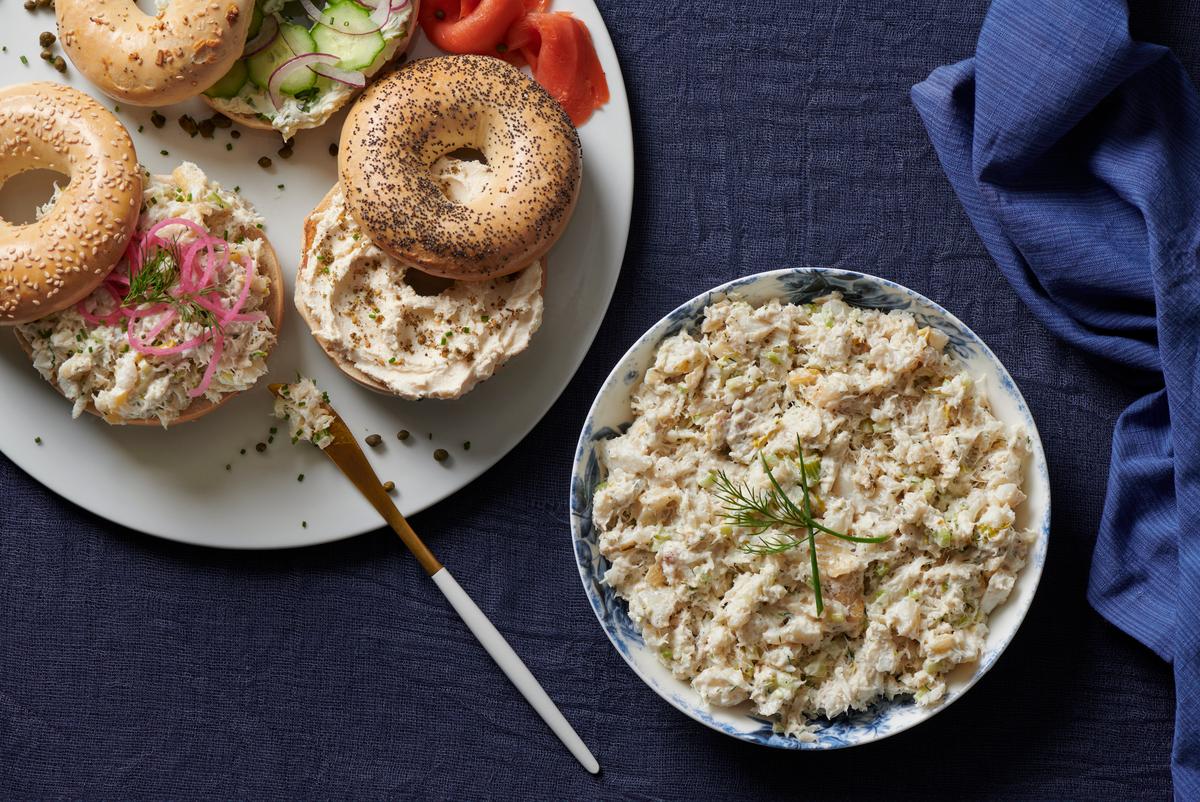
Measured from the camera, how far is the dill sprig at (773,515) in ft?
7.18

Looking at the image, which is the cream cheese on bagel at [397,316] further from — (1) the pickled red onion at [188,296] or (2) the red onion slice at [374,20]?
(2) the red onion slice at [374,20]

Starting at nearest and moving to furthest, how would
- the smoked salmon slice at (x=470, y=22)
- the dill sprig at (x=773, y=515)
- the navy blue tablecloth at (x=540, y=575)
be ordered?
the dill sprig at (x=773, y=515)
the smoked salmon slice at (x=470, y=22)
the navy blue tablecloth at (x=540, y=575)

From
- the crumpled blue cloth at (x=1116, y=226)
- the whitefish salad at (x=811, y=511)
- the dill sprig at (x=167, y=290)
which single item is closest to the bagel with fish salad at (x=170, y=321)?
the dill sprig at (x=167, y=290)

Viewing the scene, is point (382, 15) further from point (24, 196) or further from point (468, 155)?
point (24, 196)

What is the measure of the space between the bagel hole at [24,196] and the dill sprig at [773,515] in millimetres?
1892

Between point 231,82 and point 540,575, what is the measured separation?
5.00 feet

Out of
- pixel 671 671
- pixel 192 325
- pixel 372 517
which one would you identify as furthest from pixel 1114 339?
pixel 192 325

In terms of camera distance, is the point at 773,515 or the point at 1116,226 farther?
the point at 1116,226

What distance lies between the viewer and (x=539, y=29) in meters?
2.46

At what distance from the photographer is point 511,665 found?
8.17 ft

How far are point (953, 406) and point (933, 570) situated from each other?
39 centimetres

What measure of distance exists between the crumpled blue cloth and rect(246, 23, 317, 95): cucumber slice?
1578 millimetres

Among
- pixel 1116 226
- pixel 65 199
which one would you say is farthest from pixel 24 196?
pixel 1116 226

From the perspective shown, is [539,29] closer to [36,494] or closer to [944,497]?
[944,497]
